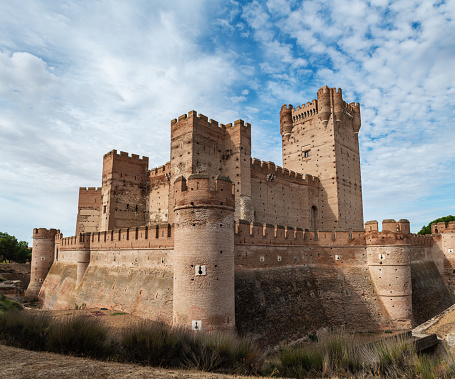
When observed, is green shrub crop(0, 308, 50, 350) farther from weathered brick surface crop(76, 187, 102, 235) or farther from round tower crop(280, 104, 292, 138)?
round tower crop(280, 104, 292, 138)

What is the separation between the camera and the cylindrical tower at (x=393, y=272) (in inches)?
727

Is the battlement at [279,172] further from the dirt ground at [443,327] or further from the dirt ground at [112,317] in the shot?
the dirt ground at [443,327]

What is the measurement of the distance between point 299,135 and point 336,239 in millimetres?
18815

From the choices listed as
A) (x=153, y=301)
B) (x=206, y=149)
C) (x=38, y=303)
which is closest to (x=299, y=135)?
(x=206, y=149)

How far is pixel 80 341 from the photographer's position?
913 cm

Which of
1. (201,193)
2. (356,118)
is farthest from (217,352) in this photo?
(356,118)

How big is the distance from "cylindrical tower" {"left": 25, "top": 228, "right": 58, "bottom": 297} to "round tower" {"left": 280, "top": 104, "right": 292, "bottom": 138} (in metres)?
27.8

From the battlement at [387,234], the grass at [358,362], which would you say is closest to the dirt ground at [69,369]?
the grass at [358,362]

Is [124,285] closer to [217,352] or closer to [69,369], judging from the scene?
[217,352]

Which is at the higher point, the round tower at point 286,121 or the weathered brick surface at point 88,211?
the round tower at point 286,121

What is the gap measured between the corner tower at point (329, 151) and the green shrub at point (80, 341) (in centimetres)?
2724

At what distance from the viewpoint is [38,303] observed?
27.8 m

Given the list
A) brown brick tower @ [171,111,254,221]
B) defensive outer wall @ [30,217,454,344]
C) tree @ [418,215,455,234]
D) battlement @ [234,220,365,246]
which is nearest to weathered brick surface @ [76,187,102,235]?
defensive outer wall @ [30,217,454,344]

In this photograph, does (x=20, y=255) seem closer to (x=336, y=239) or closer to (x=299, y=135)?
(x=299, y=135)
